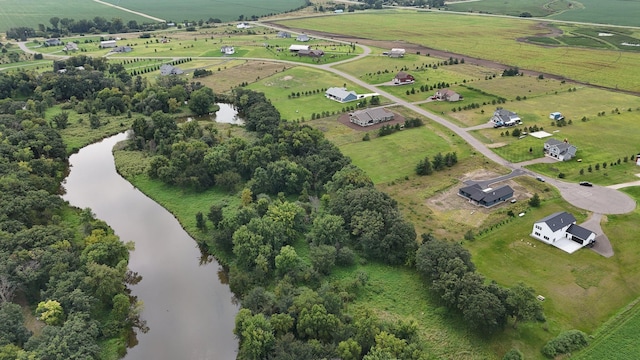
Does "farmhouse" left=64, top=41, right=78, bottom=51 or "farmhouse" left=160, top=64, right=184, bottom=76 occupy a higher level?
"farmhouse" left=64, top=41, right=78, bottom=51

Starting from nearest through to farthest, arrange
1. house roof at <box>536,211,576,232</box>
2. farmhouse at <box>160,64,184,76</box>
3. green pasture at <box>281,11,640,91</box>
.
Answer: house roof at <box>536,211,576,232</box>, green pasture at <box>281,11,640,91</box>, farmhouse at <box>160,64,184,76</box>

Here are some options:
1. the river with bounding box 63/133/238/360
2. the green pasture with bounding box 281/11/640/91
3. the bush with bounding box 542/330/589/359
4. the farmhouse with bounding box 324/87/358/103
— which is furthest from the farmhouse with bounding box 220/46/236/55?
the bush with bounding box 542/330/589/359

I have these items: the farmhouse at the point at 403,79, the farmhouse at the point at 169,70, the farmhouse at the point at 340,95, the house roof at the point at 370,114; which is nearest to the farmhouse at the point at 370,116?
the house roof at the point at 370,114

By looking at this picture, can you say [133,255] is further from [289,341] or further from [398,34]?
[398,34]

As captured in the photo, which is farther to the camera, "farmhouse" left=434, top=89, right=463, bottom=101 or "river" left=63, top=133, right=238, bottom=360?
"farmhouse" left=434, top=89, right=463, bottom=101

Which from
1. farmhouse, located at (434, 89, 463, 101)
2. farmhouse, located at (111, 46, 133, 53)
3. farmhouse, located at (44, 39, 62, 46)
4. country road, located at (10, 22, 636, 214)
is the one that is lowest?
country road, located at (10, 22, 636, 214)

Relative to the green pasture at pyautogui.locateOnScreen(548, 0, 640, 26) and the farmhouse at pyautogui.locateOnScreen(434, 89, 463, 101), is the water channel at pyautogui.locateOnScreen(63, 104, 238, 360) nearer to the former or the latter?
the farmhouse at pyautogui.locateOnScreen(434, 89, 463, 101)

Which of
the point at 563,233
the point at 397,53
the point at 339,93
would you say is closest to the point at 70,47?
the point at 339,93

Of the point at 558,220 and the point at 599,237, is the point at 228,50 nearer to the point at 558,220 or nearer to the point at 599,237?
the point at 558,220
